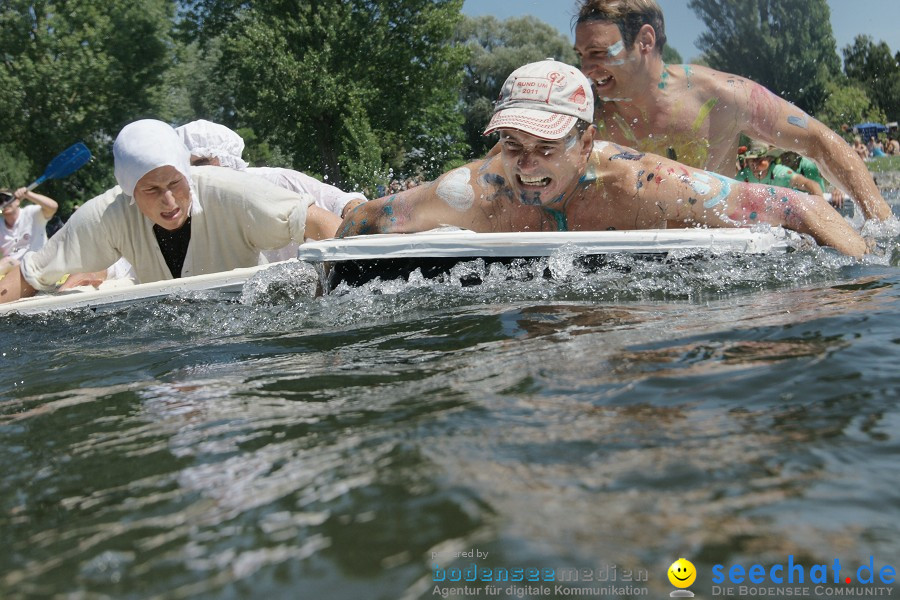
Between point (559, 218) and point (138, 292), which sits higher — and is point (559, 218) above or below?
above

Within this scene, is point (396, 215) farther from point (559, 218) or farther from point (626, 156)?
point (626, 156)

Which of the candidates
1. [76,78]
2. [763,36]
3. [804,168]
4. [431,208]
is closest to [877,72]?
[76,78]

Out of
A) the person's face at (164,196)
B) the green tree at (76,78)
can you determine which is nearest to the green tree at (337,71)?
the green tree at (76,78)

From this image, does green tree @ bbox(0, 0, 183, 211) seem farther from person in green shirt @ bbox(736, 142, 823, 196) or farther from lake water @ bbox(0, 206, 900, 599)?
lake water @ bbox(0, 206, 900, 599)

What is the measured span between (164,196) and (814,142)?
322 centimetres

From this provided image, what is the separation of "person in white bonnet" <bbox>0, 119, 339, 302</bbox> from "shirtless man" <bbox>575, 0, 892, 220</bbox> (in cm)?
163

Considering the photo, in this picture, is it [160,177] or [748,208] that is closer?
[748,208]

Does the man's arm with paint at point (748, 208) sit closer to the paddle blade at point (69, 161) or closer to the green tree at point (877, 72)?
the paddle blade at point (69, 161)

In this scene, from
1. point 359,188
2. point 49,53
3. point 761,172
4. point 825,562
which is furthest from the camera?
point 49,53

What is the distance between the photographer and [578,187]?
4004 mm

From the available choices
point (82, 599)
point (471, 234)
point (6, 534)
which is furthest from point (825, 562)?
point (471, 234)

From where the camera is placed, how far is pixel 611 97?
487 cm

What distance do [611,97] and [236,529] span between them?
3.84m

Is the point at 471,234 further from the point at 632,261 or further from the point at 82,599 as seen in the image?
the point at 82,599
